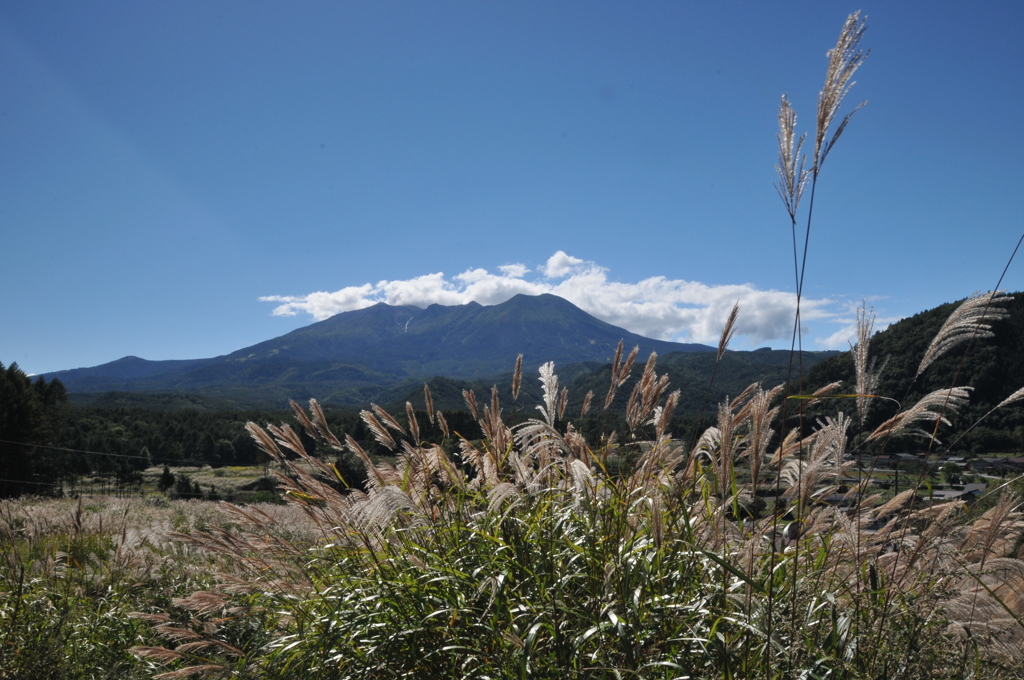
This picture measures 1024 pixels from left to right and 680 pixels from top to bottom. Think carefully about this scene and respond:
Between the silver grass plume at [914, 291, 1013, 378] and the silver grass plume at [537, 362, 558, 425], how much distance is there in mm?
1565

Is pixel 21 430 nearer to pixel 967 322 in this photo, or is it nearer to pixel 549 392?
pixel 549 392

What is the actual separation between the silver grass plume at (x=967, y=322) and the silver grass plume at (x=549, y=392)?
1.56 meters

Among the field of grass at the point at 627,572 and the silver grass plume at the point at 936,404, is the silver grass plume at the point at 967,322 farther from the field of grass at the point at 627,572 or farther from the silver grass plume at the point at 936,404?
the silver grass plume at the point at 936,404

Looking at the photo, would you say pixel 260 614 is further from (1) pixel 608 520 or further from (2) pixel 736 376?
(2) pixel 736 376

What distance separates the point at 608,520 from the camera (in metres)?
2.35

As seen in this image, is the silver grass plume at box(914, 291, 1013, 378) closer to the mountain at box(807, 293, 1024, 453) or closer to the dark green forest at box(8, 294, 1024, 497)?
the mountain at box(807, 293, 1024, 453)

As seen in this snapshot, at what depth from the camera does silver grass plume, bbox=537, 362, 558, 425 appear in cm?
265

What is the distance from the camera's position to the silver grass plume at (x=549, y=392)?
265 cm

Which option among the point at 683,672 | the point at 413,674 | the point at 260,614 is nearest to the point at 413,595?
the point at 413,674

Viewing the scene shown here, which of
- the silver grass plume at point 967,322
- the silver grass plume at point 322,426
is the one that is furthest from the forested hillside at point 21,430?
the silver grass plume at point 967,322

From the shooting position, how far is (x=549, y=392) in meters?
2.73

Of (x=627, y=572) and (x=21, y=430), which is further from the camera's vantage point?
(x=21, y=430)

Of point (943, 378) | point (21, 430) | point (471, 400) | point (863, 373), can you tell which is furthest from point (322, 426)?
point (21, 430)

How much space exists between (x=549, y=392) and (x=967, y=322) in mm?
1775
